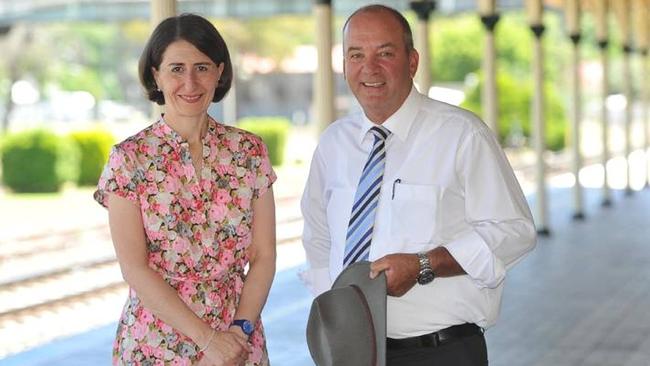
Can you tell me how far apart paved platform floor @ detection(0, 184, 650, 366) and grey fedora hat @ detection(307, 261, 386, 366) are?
456 centimetres

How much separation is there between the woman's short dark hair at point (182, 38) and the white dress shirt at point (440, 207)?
0.40 m

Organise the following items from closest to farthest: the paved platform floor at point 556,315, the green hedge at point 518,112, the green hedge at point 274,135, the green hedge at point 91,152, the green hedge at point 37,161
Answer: the paved platform floor at point 556,315 < the green hedge at point 37,161 < the green hedge at point 91,152 < the green hedge at point 274,135 < the green hedge at point 518,112

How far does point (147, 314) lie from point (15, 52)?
49.7 metres

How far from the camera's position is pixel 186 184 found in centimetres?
274

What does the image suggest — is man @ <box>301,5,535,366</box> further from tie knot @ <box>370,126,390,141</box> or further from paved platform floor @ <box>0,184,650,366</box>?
paved platform floor @ <box>0,184,650,366</box>

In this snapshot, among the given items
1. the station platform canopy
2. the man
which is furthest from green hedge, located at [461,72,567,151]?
the man

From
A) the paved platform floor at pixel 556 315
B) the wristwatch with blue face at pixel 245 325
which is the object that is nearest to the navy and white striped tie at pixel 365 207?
the wristwatch with blue face at pixel 245 325

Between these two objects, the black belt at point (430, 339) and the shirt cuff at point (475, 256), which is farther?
the black belt at point (430, 339)

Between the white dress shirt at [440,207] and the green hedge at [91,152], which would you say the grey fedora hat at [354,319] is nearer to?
the white dress shirt at [440,207]

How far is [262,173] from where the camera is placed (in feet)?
9.30

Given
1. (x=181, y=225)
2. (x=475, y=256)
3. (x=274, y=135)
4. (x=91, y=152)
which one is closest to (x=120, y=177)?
(x=181, y=225)

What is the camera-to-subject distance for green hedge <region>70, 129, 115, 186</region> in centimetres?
2791

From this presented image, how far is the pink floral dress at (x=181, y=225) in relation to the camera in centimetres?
269

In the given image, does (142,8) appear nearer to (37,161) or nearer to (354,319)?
(37,161)
